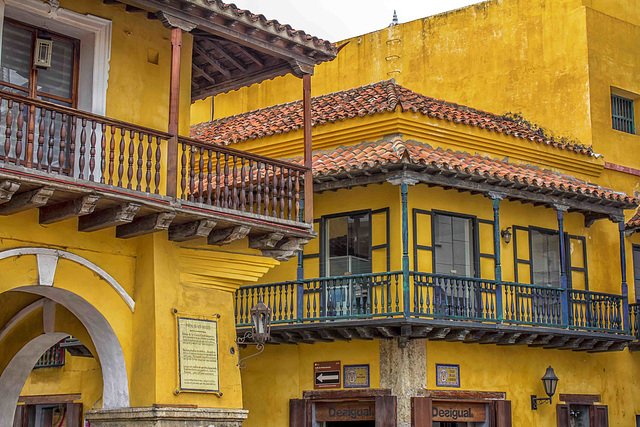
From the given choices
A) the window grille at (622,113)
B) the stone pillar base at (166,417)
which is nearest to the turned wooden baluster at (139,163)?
the stone pillar base at (166,417)

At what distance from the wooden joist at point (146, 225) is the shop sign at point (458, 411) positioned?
8097 mm

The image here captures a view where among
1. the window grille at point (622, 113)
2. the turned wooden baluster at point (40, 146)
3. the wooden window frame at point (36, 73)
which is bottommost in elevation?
the turned wooden baluster at point (40, 146)

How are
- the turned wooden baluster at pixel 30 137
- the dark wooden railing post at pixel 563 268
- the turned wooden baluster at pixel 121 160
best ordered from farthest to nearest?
the dark wooden railing post at pixel 563 268
the turned wooden baluster at pixel 121 160
the turned wooden baluster at pixel 30 137

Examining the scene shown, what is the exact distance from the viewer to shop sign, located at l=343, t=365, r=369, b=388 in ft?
58.5

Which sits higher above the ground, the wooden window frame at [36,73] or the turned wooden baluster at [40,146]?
the wooden window frame at [36,73]

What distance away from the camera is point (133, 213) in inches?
417

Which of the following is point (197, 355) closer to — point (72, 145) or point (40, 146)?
point (72, 145)

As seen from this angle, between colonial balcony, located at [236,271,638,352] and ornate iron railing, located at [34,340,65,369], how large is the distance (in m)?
3.90

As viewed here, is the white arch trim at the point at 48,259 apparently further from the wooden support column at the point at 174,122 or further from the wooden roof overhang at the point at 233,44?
the wooden roof overhang at the point at 233,44

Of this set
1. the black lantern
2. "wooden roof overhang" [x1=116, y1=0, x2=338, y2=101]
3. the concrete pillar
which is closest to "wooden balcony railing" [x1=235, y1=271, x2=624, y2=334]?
the concrete pillar

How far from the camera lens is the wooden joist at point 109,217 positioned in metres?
10.5

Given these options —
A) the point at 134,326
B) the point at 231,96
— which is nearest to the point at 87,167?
the point at 134,326

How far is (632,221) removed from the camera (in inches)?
840

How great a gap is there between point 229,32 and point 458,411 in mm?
9024
